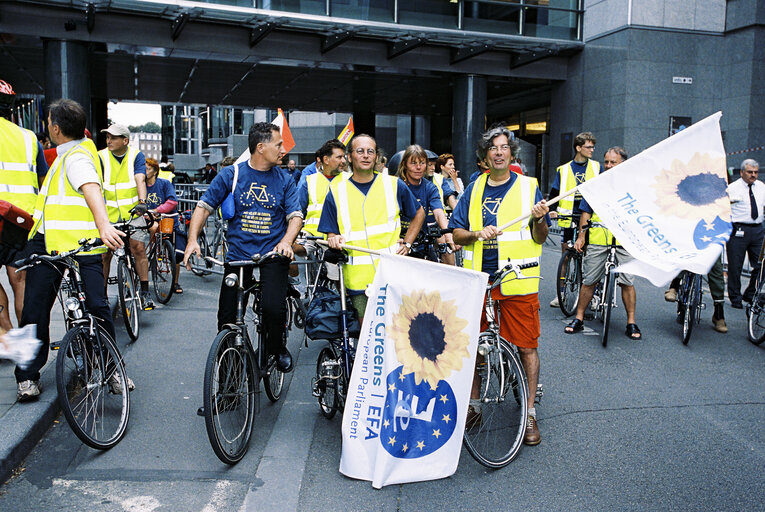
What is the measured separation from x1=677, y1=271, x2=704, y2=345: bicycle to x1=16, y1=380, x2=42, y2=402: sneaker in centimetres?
585

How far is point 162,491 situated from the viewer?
11.9 ft

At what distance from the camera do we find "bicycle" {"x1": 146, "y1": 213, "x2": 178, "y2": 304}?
27.0 ft

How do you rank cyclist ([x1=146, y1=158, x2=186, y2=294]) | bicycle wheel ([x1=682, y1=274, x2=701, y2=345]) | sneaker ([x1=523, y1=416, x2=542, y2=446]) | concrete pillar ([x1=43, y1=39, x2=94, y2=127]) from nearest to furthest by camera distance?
sneaker ([x1=523, y1=416, x2=542, y2=446]) → bicycle wheel ([x1=682, y1=274, x2=701, y2=345]) → cyclist ([x1=146, y1=158, x2=186, y2=294]) → concrete pillar ([x1=43, y1=39, x2=94, y2=127])

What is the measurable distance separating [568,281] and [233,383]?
519 centimetres

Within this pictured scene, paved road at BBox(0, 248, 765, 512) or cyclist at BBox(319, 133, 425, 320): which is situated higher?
cyclist at BBox(319, 133, 425, 320)

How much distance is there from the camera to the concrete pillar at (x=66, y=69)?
17.1 m

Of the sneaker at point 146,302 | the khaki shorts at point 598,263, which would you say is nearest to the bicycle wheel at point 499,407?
the khaki shorts at point 598,263

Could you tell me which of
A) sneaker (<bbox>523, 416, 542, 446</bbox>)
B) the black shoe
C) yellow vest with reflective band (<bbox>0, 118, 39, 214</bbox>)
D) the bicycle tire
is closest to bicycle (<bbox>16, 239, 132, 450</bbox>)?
yellow vest with reflective band (<bbox>0, 118, 39, 214</bbox>)

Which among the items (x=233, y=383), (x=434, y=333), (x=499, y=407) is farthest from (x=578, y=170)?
(x=233, y=383)

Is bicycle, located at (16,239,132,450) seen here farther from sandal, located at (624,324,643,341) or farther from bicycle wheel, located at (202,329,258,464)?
sandal, located at (624,324,643,341)

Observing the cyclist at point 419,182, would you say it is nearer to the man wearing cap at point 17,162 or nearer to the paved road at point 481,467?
the paved road at point 481,467

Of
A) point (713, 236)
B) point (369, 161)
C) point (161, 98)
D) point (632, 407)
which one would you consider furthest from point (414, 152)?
point (161, 98)

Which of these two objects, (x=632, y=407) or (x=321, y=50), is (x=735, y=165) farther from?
(x=632, y=407)

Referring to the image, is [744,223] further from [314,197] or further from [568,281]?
[314,197]
